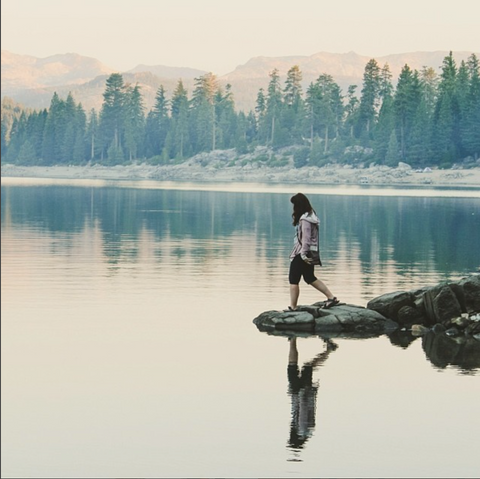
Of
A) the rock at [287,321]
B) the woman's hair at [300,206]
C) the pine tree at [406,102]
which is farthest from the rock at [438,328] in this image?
the pine tree at [406,102]

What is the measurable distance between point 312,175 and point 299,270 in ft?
445

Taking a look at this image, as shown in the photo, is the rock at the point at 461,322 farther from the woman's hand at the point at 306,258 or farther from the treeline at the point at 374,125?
the treeline at the point at 374,125

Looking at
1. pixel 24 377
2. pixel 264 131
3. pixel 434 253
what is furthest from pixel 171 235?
pixel 264 131

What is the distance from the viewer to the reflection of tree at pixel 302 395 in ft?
39.9

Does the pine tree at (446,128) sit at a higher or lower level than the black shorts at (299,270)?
higher

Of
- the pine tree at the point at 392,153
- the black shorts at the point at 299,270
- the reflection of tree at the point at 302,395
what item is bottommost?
the reflection of tree at the point at 302,395

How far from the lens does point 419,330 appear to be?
784 inches

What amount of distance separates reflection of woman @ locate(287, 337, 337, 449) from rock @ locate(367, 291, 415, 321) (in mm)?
2728

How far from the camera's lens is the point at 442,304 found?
20250mm

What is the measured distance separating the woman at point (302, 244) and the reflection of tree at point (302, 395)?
6.71 ft

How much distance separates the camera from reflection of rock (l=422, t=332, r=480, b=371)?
54.6 feet

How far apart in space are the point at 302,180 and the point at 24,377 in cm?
14091

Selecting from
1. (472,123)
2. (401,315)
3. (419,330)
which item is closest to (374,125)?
(472,123)

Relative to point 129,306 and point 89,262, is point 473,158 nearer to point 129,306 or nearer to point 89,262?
point 89,262
